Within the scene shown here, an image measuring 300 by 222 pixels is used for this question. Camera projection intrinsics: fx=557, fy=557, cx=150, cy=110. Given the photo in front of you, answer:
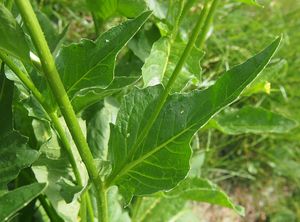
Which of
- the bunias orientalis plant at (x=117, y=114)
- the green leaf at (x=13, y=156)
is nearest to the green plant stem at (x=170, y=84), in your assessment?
the bunias orientalis plant at (x=117, y=114)

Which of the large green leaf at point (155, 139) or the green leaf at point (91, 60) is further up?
the green leaf at point (91, 60)

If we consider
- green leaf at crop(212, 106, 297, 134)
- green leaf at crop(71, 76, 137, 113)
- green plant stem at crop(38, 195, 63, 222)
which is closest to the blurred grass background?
green leaf at crop(212, 106, 297, 134)

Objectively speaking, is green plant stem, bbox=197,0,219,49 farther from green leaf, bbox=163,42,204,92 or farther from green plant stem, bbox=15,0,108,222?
green plant stem, bbox=15,0,108,222

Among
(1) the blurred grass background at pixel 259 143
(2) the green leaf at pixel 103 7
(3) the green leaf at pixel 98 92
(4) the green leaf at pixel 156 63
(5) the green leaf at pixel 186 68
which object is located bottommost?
(1) the blurred grass background at pixel 259 143

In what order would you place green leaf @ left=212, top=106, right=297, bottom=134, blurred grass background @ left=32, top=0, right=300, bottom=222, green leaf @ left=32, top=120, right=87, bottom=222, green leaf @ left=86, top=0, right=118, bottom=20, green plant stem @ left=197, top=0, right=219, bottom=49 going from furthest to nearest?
blurred grass background @ left=32, top=0, right=300, bottom=222
green leaf @ left=212, top=106, right=297, bottom=134
green leaf @ left=86, top=0, right=118, bottom=20
green leaf @ left=32, top=120, right=87, bottom=222
green plant stem @ left=197, top=0, right=219, bottom=49

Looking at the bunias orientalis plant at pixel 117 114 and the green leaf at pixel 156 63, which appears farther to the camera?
the green leaf at pixel 156 63

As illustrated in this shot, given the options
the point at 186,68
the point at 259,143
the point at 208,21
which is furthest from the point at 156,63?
the point at 259,143

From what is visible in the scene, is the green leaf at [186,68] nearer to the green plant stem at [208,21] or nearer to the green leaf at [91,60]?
the green plant stem at [208,21]
